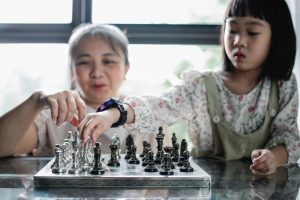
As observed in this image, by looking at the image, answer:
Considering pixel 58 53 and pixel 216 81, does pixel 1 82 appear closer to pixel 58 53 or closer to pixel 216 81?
pixel 58 53

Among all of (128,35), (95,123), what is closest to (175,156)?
(95,123)

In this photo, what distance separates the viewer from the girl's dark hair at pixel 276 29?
1.31 metres

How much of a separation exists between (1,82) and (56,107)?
34.4 inches

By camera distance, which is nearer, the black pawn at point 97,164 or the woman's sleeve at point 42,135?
the black pawn at point 97,164

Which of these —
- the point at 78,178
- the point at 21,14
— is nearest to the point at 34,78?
the point at 21,14

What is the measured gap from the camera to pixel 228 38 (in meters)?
1.35

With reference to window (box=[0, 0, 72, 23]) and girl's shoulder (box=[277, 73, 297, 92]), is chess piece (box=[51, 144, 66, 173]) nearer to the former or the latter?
girl's shoulder (box=[277, 73, 297, 92])

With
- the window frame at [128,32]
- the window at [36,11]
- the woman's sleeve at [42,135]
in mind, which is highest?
the window at [36,11]

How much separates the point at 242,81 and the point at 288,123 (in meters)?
0.21

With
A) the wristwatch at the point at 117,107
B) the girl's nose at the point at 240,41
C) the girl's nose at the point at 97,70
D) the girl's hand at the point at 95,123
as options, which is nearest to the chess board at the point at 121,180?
the girl's hand at the point at 95,123

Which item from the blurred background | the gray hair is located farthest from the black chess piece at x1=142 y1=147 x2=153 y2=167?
the blurred background

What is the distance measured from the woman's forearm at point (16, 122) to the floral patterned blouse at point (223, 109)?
0.97 feet

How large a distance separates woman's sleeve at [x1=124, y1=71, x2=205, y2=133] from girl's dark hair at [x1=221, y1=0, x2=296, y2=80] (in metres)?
0.15

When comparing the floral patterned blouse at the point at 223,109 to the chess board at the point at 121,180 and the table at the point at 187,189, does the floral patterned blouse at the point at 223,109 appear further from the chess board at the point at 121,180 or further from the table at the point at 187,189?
the chess board at the point at 121,180
